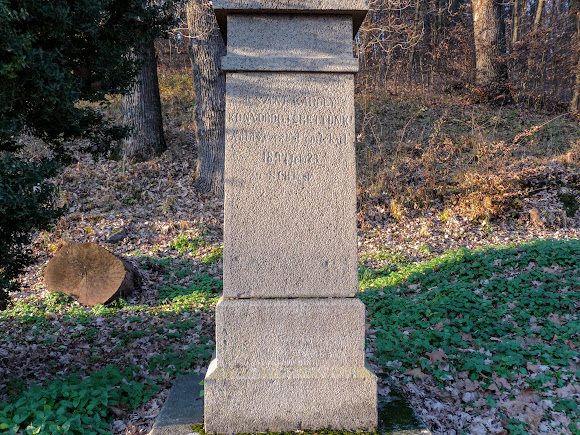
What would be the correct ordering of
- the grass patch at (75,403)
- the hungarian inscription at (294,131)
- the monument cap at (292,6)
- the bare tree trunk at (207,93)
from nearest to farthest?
the monument cap at (292,6)
the hungarian inscription at (294,131)
the grass patch at (75,403)
the bare tree trunk at (207,93)

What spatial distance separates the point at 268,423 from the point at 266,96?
2121mm

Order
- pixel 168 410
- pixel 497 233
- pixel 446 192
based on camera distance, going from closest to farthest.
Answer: pixel 168 410 < pixel 497 233 < pixel 446 192

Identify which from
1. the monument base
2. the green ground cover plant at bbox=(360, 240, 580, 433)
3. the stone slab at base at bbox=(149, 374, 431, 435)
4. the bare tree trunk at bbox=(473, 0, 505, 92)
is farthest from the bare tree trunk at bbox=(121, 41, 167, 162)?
the bare tree trunk at bbox=(473, 0, 505, 92)

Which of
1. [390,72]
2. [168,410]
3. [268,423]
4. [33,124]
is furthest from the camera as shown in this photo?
[390,72]

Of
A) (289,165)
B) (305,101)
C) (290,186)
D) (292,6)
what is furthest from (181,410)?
(292,6)

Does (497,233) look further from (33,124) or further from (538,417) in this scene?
(33,124)

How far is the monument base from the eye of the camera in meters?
2.92

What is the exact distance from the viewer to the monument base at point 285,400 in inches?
115

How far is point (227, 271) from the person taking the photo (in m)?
2.96

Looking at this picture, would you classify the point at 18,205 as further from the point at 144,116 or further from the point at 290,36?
the point at 144,116

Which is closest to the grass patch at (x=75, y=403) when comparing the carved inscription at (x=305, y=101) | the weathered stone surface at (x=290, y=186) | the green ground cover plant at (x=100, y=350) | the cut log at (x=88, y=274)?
the green ground cover plant at (x=100, y=350)

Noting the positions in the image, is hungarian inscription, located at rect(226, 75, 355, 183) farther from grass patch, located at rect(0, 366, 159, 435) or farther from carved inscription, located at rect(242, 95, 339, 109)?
grass patch, located at rect(0, 366, 159, 435)

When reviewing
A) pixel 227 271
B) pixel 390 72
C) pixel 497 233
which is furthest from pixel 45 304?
pixel 390 72

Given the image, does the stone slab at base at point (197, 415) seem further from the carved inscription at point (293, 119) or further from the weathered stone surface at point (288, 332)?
the carved inscription at point (293, 119)
